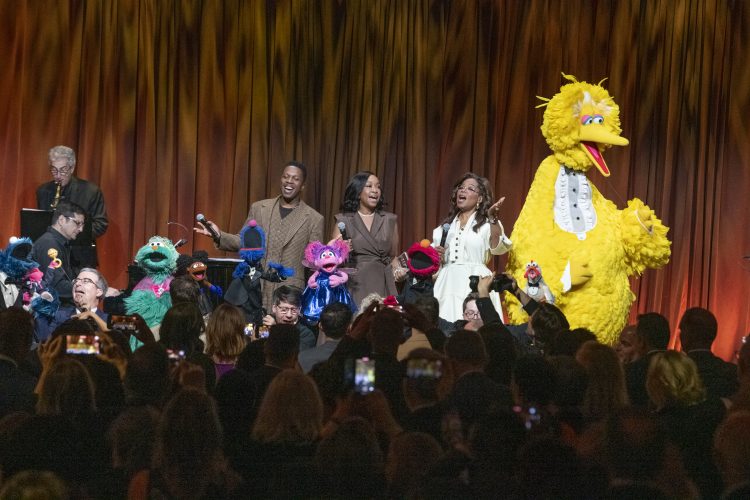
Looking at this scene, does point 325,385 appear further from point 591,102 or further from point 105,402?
point 591,102

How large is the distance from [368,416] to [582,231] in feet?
12.2

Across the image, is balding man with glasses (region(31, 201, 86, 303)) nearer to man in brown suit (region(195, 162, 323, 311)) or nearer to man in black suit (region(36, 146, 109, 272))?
man in black suit (region(36, 146, 109, 272))

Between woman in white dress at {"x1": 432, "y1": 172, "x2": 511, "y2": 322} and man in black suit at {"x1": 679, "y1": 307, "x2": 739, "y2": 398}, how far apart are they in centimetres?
224

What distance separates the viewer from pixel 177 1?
8508mm

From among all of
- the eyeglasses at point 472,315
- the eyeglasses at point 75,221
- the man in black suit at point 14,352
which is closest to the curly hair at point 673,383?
the man in black suit at point 14,352

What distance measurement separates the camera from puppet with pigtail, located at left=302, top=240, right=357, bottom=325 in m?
6.39

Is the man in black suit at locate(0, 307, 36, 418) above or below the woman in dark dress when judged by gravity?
below

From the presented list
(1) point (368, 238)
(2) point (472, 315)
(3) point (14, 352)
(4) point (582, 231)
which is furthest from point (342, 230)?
(3) point (14, 352)

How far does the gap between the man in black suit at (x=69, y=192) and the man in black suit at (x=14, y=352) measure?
11.4 feet

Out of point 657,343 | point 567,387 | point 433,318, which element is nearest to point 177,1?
point 433,318

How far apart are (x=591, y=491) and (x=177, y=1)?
22.6 ft

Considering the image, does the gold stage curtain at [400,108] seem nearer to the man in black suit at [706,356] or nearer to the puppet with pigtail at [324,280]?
the puppet with pigtail at [324,280]

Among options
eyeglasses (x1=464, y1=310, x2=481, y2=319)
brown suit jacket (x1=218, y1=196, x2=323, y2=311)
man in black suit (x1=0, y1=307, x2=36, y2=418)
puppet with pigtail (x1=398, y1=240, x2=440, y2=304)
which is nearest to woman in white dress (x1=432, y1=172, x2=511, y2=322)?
puppet with pigtail (x1=398, y1=240, x2=440, y2=304)

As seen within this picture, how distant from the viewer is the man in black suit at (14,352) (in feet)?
11.5
